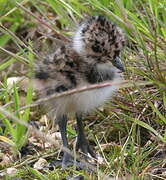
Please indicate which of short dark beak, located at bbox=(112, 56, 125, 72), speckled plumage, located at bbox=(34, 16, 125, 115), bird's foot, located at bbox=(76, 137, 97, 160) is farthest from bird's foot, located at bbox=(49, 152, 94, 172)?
short dark beak, located at bbox=(112, 56, 125, 72)

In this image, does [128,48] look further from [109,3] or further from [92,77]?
[92,77]

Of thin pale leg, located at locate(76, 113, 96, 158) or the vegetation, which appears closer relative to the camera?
the vegetation

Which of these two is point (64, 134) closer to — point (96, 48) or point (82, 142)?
point (82, 142)

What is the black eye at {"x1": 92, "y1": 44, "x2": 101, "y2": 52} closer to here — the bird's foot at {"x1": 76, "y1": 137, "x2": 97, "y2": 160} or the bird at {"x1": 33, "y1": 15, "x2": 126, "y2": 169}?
the bird at {"x1": 33, "y1": 15, "x2": 126, "y2": 169}

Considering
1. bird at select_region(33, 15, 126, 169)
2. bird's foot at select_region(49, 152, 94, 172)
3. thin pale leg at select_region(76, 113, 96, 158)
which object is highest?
bird at select_region(33, 15, 126, 169)

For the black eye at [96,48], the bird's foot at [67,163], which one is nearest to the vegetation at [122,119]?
the bird's foot at [67,163]

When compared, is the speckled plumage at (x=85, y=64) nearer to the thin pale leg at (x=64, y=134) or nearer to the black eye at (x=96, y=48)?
the black eye at (x=96, y=48)

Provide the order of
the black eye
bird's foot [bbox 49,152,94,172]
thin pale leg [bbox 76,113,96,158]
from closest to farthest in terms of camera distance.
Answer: the black eye, bird's foot [bbox 49,152,94,172], thin pale leg [bbox 76,113,96,158]

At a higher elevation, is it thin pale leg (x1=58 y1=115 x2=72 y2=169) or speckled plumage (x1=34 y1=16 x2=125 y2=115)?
speckled plumage (x1=34 y1=16 x2=125 y2=115)

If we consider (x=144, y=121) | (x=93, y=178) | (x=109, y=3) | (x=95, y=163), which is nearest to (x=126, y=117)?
(x=144, y=121)
